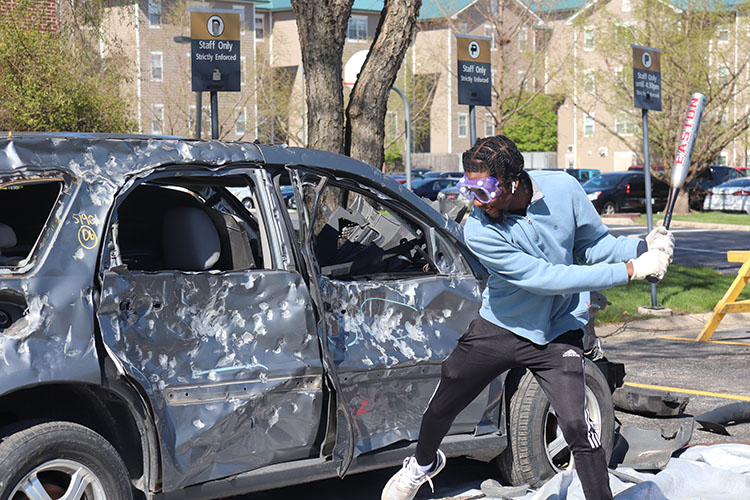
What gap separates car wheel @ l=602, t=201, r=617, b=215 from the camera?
35.8 m

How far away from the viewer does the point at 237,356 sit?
4.43m

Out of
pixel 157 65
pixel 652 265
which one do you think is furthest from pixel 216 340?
pixel 157 65

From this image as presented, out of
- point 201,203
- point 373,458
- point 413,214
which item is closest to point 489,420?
point 373,458

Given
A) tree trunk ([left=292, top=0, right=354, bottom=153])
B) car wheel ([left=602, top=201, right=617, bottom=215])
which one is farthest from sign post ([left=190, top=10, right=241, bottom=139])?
car wheel ([left=602, top=201, right=617, bottom=215])

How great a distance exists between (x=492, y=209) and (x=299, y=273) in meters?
0.94

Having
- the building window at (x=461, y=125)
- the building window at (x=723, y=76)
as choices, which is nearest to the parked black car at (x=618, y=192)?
the building window at (x=723, y=76)

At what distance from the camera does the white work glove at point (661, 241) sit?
13.8 feet

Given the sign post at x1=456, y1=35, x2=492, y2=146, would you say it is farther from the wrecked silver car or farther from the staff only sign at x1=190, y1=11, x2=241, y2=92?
the wrecked silver car

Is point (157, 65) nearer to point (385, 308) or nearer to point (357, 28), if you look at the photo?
point (357, 28)

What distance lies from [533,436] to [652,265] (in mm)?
1536

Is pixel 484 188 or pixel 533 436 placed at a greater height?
pixel 484 188

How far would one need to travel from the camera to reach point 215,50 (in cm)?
966

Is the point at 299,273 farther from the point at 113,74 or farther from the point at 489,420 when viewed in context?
the point at 113,74

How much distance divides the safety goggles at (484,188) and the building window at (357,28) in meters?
60.9
